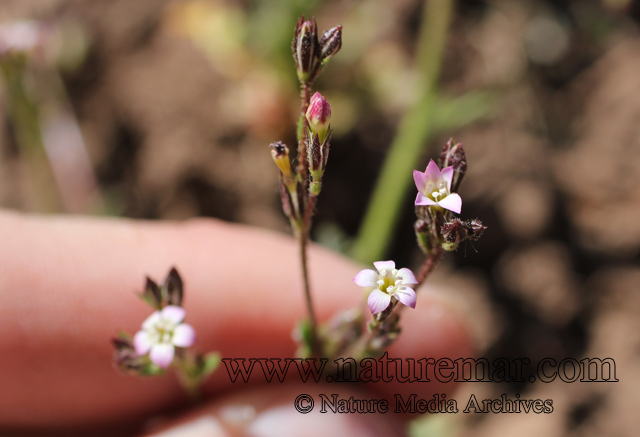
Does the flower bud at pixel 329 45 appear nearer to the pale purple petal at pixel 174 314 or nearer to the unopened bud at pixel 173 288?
the unopened bud at pixel 173 288

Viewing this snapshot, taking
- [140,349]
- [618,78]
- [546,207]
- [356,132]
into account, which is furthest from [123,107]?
[618,78]

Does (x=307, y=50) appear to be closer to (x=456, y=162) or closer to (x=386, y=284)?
(x=456, y=162)

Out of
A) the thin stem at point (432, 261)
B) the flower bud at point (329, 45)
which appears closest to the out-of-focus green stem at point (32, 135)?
the flower bud at point (329, 45)

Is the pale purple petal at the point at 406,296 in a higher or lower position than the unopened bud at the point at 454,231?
lower

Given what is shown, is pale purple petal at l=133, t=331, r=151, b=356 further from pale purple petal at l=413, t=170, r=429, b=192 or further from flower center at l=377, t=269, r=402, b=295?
pale purple petal at l=413, t=170, r=429, b=192

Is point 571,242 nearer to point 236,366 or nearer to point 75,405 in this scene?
point 236,366

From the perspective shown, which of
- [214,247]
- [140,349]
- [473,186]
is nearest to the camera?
[140,349]
